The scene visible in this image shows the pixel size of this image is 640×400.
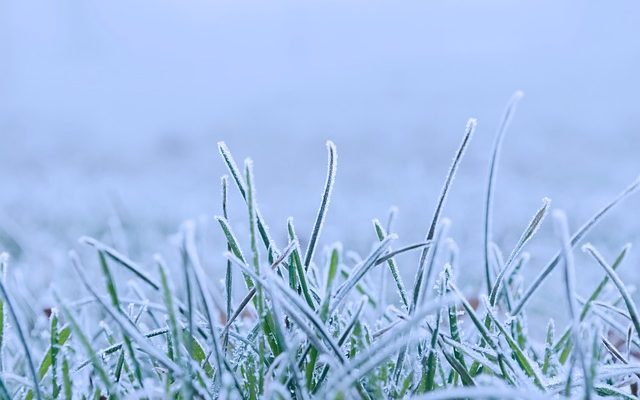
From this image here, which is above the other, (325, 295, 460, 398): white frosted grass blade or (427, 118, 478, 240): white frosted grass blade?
(427, 118, 478, 240): white frosted grass blade

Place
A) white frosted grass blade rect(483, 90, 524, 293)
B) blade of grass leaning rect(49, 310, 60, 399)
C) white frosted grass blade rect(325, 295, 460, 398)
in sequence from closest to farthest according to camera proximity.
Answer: white frosted grass blade rect(325, 295, 460, 398)
blade of grass leaning rect(49, 310, 60, 399)
white frosted grass blade rect(483, 90, 524, 293)

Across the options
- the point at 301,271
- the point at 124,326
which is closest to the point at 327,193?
the point at 301,271

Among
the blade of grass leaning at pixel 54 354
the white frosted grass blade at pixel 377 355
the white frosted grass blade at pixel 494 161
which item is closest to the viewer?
the white frosted grass blade at pixel 377 355

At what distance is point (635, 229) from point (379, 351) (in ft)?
4.70

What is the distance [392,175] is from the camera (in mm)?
3457

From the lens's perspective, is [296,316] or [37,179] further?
[37,179]

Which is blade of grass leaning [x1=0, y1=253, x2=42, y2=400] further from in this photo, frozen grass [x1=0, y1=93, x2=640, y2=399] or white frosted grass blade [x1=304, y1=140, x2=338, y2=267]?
white frosted grass blade [x1=304, y1=140, x2=338, y2=267]

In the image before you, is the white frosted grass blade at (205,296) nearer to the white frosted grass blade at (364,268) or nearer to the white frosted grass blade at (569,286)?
the white frosted grass blade at (364,268)

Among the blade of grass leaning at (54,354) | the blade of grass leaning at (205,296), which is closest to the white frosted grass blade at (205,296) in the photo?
the blade of grass leaning at (205,296)

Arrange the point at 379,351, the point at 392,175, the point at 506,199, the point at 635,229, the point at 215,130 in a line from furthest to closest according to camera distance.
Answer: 1. the point at 215,130
2. the point at 392,175
3. the point at 506,199
4. the point at 635,229
5. the point at 379,351

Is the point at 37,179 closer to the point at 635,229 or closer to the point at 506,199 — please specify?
the point at 506,199

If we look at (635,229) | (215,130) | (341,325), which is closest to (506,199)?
(635,229)

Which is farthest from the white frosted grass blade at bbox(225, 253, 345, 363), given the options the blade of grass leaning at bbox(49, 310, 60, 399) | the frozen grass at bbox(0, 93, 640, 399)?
the blade of grass leaning at bbox(49, 310, 60, 399)

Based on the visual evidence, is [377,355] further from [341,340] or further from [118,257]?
[118,257]
